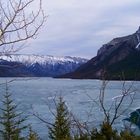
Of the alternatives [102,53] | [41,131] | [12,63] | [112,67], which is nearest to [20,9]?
[12,63]

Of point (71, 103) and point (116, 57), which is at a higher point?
point (116, 57)

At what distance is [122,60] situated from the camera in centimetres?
16525

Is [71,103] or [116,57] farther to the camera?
[116,57]

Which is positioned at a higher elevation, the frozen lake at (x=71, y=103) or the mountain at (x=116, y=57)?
the mountain at (x=116, y=57)

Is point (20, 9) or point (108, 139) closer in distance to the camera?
point (20, 9)

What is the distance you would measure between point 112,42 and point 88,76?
32167mm

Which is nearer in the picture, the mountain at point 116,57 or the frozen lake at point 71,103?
the frozen lake at point 71,103

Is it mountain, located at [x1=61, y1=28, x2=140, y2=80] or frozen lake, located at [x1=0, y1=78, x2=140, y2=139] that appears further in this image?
mountain, located at [x1=61, y1=28, x2=140, y2=80]

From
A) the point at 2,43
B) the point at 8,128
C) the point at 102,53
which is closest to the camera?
the point at 2,43

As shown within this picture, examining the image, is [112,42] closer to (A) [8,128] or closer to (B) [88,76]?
(B) [88,76]

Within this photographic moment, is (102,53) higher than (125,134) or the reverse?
higher

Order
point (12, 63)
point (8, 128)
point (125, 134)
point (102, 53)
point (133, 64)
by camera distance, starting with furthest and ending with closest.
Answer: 1. point (102, 53)
2. point (133, 64)
3. point (8, 128)
4. point (125, 134)
5. point (12, 63)

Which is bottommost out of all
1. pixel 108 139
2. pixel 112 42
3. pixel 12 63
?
pixel 108 139

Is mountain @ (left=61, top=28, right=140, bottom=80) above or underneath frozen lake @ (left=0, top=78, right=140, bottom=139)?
above
